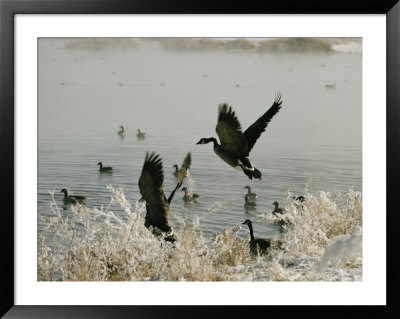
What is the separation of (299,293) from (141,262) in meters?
1.09

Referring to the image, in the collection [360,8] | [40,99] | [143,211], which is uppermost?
[360,8]

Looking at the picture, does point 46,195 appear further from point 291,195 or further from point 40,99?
point 291,195

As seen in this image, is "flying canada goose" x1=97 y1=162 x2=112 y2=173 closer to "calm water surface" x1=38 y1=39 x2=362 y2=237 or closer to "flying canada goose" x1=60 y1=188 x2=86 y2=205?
"calm water surface" x1=38 y1=39 x2=362 y2=237

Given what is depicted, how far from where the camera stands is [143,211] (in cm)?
421

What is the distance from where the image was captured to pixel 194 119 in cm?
422

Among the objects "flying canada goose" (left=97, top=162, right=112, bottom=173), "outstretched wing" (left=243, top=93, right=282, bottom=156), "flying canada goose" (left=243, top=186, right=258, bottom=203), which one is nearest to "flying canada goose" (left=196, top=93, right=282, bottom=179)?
"outstretched wing" (left=243, top=93, right=282, bottom=156)

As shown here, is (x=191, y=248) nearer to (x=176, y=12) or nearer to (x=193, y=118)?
(x=193, y=118)

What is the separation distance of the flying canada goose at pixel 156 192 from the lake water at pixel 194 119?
0.04 metres

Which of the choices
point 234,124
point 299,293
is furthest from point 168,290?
point 234,124

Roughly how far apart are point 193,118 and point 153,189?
568 mm

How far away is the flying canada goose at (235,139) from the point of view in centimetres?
418

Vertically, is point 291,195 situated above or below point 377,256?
above

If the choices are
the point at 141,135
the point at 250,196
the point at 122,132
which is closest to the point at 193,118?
the point at 141,135

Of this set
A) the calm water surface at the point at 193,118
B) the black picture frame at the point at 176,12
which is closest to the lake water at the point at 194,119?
the calm water surface at the point at 193,118
